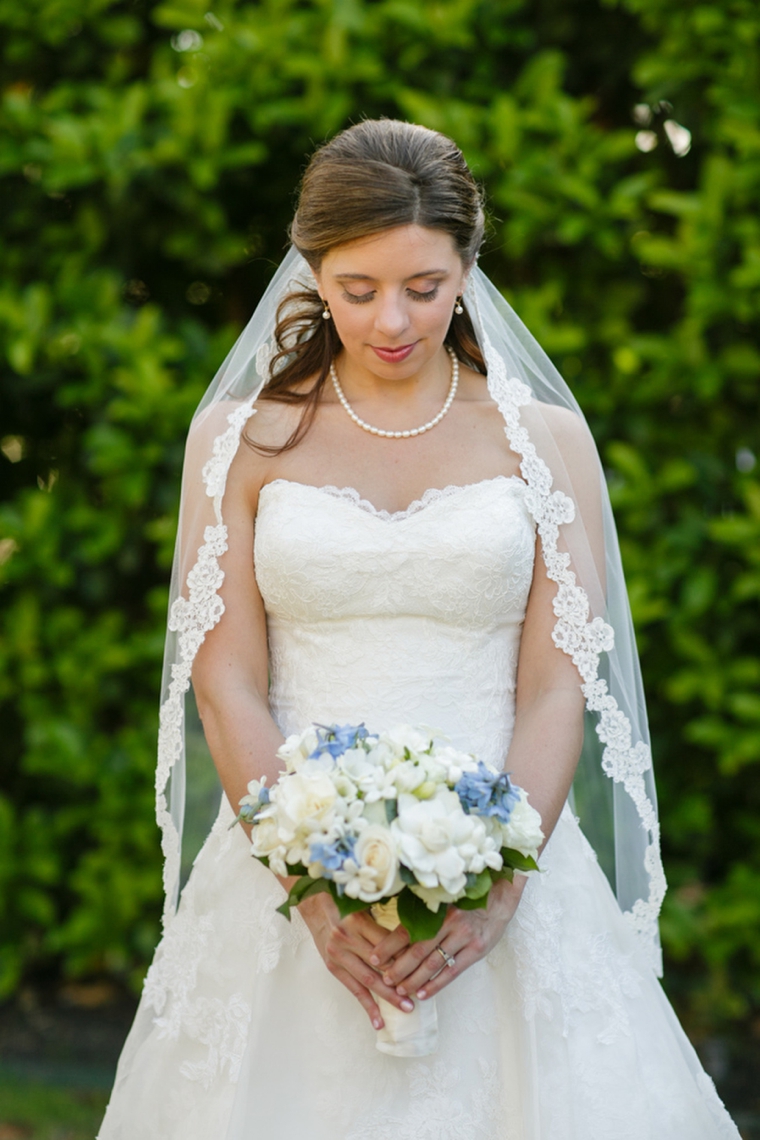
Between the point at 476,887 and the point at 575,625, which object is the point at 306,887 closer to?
the point at 476,887

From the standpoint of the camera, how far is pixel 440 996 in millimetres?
2482

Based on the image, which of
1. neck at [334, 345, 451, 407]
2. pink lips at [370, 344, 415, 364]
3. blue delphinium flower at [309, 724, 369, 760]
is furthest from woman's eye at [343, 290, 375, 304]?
blue delphinium flower at [309, 724, 369, 760]

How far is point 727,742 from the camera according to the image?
3.95 m

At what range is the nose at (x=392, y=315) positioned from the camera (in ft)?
8.29

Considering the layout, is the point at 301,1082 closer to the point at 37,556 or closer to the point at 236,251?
the point at 37,556

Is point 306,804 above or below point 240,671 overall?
above

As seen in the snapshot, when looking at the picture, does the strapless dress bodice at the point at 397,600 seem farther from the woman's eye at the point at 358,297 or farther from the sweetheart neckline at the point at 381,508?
the woman's eye at the point at 358,297

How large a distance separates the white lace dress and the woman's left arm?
50mm

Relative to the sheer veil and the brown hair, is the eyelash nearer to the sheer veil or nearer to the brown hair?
the brown hair

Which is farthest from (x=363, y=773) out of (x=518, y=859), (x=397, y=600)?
(x=397, y=600)

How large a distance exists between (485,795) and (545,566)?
0.77 meters

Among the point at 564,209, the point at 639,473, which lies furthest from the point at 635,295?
the point at 639,473

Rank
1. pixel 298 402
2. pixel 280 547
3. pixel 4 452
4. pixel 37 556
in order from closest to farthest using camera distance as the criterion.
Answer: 1. pixel 280 547
2. pixel 298 402
3. pixel 37 556
4. pixel 4 452

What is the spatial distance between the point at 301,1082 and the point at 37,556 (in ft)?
7.75
